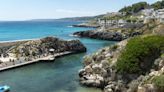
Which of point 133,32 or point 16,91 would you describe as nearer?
point 16,91

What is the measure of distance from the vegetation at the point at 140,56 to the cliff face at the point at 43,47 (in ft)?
149

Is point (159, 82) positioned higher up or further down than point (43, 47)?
higher up

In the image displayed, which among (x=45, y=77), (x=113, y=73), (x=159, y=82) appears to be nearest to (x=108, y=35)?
(x=45, y=77)

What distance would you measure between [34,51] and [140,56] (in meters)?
49.2

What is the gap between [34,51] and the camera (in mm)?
100188

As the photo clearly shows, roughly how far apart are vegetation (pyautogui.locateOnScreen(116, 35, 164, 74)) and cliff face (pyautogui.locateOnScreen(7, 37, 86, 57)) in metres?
45.3

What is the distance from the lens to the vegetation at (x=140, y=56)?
5697 cm

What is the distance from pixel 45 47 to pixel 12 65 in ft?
79.4

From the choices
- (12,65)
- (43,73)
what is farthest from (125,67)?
(12,65)

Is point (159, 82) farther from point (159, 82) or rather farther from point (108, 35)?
point (108, 35)

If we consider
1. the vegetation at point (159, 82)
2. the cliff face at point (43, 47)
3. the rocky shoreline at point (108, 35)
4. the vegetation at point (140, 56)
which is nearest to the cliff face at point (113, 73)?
the vegetation at point (140, 56)

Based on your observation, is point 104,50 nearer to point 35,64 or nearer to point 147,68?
point 147,68

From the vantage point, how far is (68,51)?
11012 cm

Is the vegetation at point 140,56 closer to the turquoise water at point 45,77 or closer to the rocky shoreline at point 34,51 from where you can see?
the turquoise water at point 45,77
